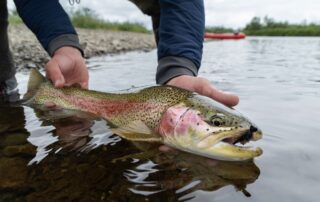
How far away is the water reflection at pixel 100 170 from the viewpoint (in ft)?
5.98

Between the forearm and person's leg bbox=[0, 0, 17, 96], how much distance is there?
7.38 feet

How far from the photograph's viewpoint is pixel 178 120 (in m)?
2.29

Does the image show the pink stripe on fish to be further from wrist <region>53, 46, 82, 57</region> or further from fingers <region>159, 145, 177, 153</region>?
wrist <region>53, 46, 82, 57</region>

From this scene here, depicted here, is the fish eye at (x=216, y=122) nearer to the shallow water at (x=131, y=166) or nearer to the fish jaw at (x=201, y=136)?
the fish jaw at (x=201, y=136)

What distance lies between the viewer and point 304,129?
300cm

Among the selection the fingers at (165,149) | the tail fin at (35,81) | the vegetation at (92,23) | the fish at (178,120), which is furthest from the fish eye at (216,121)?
the vegetation at (92,23)

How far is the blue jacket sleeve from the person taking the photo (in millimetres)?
3461

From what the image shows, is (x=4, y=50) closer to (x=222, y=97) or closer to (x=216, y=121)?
(x=222, y=97)

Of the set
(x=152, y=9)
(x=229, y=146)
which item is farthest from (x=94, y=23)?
(x=229, y=146)

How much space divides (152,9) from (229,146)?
244 centimetres

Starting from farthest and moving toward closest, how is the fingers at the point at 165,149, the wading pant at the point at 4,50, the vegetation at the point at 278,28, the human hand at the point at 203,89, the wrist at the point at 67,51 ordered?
the vegetation at the point at 278,28
the wading pant at the point at 4,50
the wrist at the point at 67,51
the human hand at the point at 203,89
the fingers at the point at 165,149

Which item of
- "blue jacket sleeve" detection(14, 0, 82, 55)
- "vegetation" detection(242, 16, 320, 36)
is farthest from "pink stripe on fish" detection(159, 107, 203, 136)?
"vegetation" detection(242, 16, 320, 36)

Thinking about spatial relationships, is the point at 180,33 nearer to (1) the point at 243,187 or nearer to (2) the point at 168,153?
(2) the point at 168,153

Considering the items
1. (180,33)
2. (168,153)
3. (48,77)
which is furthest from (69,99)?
Answer: (168,153)
